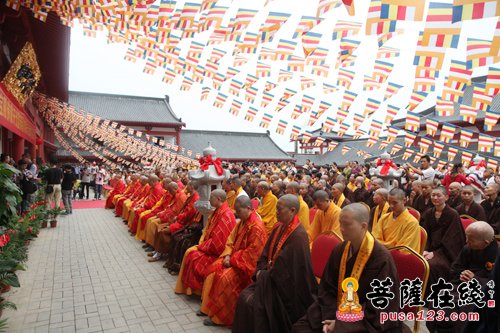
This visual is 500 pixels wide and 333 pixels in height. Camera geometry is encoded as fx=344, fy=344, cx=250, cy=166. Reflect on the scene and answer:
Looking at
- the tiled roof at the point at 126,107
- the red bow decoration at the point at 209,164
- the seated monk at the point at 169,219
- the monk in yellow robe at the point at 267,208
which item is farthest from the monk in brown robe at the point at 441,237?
the tiled roof at the point at 126,107

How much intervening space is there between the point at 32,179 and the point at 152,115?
99.1 feet

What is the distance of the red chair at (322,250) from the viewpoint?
3975mm

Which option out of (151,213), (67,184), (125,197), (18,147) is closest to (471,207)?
(151,213)

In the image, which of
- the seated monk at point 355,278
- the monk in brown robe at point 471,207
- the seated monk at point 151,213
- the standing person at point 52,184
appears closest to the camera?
the seated monk at point 355,278

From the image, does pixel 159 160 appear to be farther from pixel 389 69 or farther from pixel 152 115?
pixel 389 69

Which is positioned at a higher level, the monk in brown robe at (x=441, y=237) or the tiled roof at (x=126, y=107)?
the tiled roof at (x=126, y=107)

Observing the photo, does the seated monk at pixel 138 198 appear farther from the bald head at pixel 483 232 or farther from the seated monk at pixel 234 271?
the bald head at pixel 483 232

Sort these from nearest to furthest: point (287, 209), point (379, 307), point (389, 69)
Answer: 1. point (379, 307)
2. point (287, 209)
3. point (389, 69)

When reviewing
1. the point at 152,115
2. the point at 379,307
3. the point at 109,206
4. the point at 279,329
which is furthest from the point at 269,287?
the point at 152,115

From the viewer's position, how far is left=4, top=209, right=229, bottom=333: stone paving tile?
4566 mm

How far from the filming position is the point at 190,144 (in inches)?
1631

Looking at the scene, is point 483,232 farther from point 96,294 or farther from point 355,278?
point 96,294

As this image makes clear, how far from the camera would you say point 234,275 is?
15.2 ft

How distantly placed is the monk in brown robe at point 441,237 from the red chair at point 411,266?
168 cm
